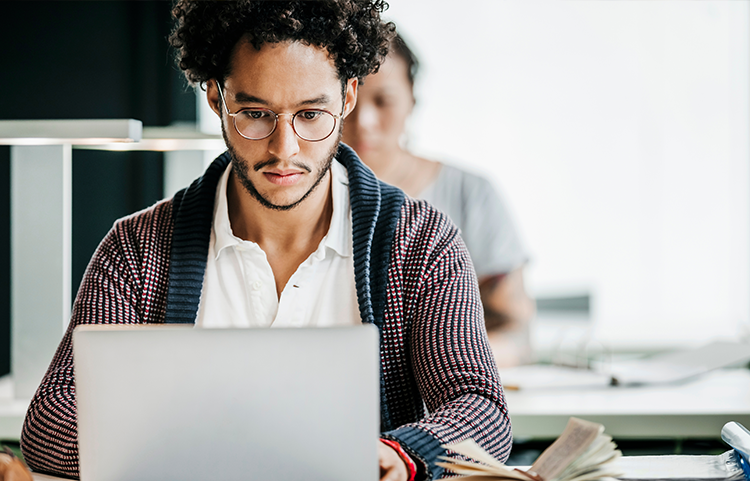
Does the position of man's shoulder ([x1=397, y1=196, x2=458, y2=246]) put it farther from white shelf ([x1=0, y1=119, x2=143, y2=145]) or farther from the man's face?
white shelf ([x1=0, y1=119, x2=143, y2=145])

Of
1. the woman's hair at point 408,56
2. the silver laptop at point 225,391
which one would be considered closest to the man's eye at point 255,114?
the silver laptop at point 225,391

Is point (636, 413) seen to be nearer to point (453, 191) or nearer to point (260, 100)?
point (453, 191)

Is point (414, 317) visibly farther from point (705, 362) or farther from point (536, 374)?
point (705, 362)

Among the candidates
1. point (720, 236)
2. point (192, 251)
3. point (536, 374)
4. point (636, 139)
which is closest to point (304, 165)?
point (192, 251)

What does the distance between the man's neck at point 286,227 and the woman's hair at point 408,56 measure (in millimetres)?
1590

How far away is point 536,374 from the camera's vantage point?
238 cm

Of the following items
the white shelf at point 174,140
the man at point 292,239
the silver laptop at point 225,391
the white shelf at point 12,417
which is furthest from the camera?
the white shelf at point 12,417

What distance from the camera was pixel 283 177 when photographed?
1.35 metres

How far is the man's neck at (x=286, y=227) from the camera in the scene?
1433 millimetres

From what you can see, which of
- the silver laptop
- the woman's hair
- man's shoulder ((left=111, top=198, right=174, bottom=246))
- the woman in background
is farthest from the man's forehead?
the woman's hair

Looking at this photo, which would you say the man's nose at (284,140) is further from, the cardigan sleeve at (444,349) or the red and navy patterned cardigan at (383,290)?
the cardigan sleeve at (444,349)

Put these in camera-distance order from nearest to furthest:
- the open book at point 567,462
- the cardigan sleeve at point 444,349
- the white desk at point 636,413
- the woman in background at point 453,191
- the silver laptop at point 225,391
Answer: the silver laptop at point 225,391 → the open book at point 567,462 → the cardigan sleeve at point 444,349 → the white desk at point 636,413 → the woman in background at point 453,191

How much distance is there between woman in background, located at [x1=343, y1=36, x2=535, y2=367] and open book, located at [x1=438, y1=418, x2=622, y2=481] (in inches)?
69.7

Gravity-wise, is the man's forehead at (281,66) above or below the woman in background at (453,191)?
above
